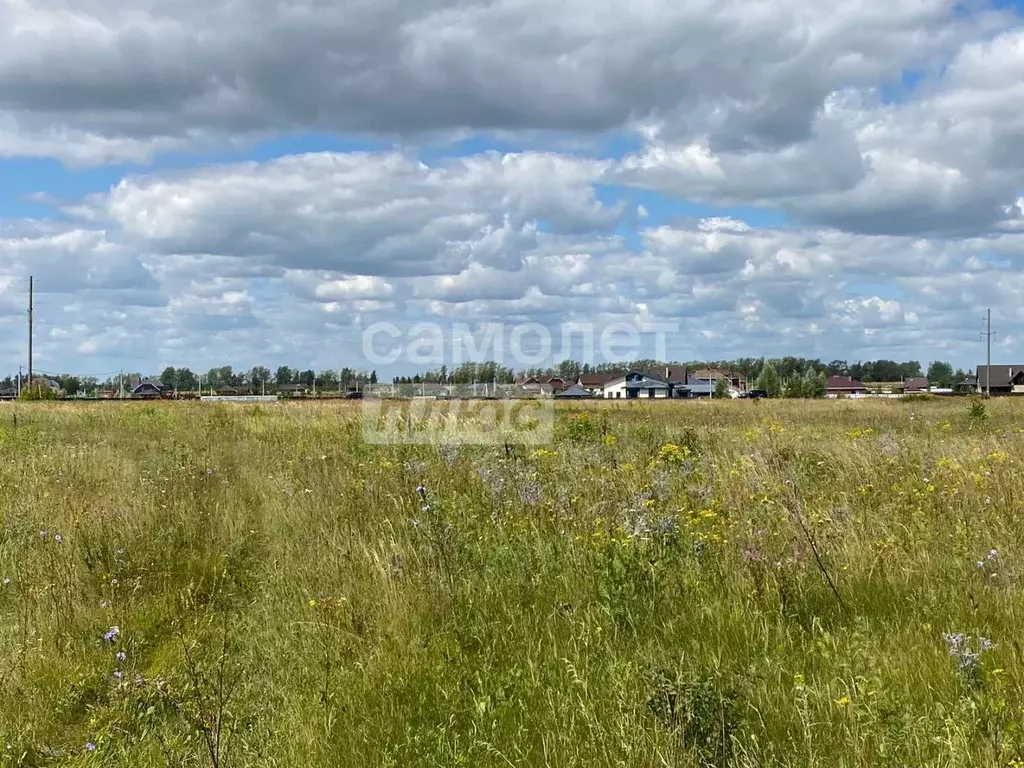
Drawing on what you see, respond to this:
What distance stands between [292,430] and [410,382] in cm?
799

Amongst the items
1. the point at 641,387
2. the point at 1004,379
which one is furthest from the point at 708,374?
the point at 1004,379

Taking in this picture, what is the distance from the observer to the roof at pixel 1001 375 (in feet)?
335

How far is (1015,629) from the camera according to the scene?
3391 mm

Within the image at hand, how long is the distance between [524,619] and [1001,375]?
119619 mm

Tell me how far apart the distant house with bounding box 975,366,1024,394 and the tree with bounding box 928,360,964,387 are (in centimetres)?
2506

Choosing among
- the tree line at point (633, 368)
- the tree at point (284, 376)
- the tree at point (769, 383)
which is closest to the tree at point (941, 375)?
the tree line at point (633, 368)

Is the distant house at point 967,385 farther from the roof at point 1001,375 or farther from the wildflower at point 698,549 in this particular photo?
the wildflower at point 698,549

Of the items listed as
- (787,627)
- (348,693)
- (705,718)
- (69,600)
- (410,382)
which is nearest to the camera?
(705,718)

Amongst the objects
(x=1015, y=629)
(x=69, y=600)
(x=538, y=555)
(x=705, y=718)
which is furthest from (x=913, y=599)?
(x=69, y=600)

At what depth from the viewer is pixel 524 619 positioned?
3.88 meters

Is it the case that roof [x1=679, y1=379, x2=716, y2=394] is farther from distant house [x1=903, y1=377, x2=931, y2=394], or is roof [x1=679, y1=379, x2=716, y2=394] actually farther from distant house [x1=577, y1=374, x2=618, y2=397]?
distant house [x1=903, y1=377, x2=931, y2=394]

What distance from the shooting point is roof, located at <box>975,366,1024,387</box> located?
335ft

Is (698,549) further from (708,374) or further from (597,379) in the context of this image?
(597,379)

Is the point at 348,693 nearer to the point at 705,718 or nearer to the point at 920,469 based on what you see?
the point at 705,718
